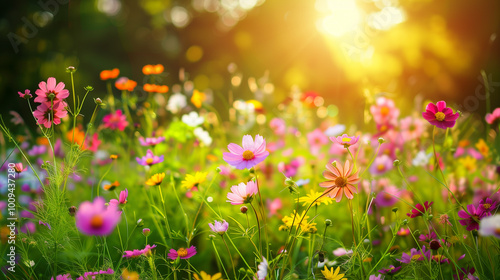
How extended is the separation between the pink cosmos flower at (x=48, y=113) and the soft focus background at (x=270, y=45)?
1.02 meters

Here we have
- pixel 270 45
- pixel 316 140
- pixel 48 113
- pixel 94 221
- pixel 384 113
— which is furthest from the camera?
pixel 270 45

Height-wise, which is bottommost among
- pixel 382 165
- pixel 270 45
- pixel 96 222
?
pixel 270 45

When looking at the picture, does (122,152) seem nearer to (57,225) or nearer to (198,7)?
(57,225)

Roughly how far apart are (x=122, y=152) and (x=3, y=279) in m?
0.91

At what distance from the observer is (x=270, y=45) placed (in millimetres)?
5668

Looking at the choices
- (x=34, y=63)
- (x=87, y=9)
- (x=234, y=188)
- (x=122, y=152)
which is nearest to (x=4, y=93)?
(x=34, y=63)

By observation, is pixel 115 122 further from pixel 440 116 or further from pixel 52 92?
pixel 440 116

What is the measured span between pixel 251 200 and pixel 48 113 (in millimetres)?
459

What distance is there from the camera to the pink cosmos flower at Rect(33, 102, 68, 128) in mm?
832

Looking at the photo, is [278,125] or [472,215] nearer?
[472,215]

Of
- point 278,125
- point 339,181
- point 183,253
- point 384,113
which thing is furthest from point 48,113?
point 278,125

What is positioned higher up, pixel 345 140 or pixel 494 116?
pixel 345 140

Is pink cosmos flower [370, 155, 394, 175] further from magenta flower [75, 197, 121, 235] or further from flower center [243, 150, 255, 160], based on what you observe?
magenta flower [75, 197, 121, 235]

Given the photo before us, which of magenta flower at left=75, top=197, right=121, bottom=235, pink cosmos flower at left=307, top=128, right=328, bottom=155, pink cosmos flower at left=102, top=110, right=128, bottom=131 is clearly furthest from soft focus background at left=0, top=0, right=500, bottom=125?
magenta flower at left=75, top=197, right=121, bottom=235
